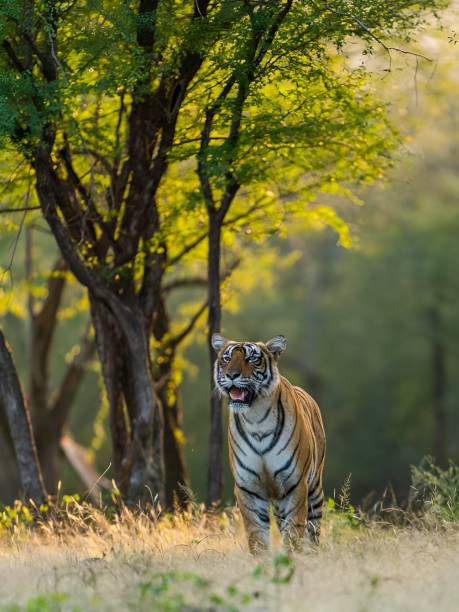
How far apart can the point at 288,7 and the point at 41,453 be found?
1255 centimetres

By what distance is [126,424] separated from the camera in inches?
610

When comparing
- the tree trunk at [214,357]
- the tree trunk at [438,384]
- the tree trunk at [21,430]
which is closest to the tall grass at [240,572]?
the tree trunk at [21,430]

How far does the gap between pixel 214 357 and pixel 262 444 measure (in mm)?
4005

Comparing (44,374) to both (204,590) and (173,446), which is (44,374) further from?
(204,590)

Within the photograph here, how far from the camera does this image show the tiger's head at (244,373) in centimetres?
1005

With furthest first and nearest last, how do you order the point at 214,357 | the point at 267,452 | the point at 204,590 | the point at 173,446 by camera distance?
the point at 173,446, the point at 214,357, the point at 267,452, the point at 204,590

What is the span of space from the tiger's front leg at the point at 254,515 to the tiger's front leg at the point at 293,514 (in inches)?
4.6

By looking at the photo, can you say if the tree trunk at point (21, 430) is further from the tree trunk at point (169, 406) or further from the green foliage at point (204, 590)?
the green foliage at point (204, 590)

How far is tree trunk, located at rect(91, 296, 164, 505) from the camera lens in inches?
550

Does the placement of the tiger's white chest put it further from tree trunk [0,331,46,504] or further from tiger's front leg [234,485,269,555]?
tree trunk [0,331,46,504]

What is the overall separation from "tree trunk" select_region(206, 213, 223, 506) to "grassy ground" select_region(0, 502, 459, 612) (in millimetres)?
3801

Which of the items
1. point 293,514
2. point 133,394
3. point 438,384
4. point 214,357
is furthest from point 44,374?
point 438,384

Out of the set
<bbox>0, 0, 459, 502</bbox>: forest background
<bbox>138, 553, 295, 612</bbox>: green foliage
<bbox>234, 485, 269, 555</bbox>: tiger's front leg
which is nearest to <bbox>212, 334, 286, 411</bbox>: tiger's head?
<bbox>234, 485, 269, 555</bbox>: tiger's front leg

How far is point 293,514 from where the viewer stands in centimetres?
999
